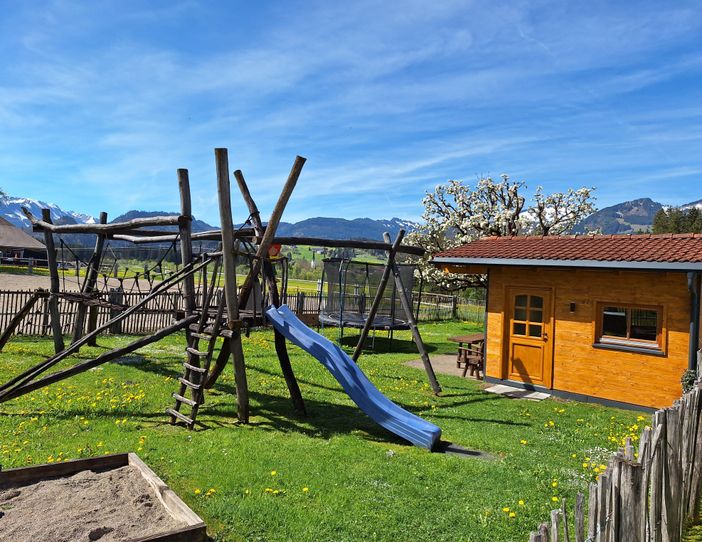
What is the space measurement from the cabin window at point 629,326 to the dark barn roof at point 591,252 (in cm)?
104

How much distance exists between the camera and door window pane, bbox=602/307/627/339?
1062 centimetres

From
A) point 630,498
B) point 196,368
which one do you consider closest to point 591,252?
point 196,368

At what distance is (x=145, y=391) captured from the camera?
9492mm

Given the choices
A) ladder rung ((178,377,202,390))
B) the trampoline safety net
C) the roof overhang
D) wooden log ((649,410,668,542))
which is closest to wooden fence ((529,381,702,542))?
wooden log ((649,410,668,542))

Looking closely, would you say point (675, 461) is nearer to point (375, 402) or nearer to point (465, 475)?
point (465, 475)

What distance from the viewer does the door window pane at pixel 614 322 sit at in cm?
1062

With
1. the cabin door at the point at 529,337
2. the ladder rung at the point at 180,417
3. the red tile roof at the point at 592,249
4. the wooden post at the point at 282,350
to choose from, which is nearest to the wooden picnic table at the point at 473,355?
the cabin door at the point at 529,337

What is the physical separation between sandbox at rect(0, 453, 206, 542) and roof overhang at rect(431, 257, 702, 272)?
8.68 m

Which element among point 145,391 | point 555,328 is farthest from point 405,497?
point 555,328

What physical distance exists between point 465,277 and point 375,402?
20.7 metres

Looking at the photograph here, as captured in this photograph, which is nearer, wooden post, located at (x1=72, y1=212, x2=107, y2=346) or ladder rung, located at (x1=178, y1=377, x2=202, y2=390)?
ladder rung, located at (x1=178, y1=377, x2=202, y2=390)

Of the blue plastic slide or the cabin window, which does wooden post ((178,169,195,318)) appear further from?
the cabin window

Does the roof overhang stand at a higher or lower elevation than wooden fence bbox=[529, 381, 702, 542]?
higher

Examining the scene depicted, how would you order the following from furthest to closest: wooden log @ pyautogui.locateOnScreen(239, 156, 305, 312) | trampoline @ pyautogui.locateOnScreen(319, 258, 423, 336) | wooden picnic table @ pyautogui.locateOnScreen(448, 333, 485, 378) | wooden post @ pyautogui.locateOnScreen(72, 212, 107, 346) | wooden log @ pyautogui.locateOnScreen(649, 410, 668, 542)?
1. trampoline @ pyautogui.locateOnScreen(319, 258, 423, 336)
2. wooden picnic table @ pyautogui.locateOnScreen(448, 333, 485, 378)
3. wooden post @ pyautogui.locateOnScreen(72, 212, 107, 346)
4. wooden log @ pyautogui.locateOnScreen(239, 156, 305, 312)
5. wooden log @ pyautogui.locateOnScreen(649, 410, 668, 542)
